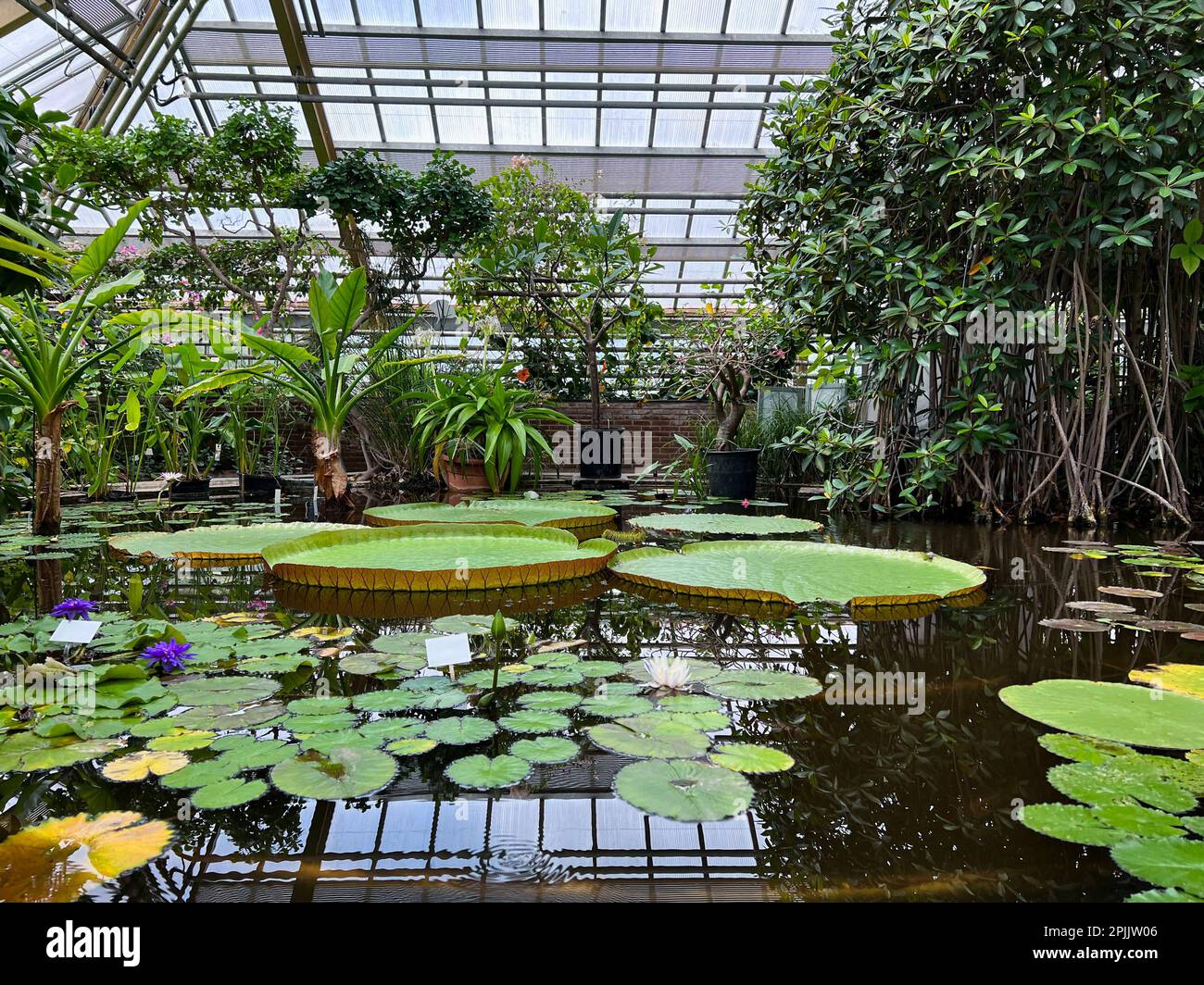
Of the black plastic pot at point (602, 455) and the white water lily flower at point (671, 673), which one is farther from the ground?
the black plastic pot at point (602, 455)

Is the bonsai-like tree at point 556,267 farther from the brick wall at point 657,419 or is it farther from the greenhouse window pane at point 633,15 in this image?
the greenhouse window pane at point 633,15

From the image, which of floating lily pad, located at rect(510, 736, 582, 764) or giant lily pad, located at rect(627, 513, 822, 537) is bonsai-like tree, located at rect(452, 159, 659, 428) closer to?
giant lily pad, located at rect(627, 513, 822, 537)

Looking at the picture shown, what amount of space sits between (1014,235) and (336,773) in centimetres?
334

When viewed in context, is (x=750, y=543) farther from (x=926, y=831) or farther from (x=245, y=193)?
(x=245, y=193)

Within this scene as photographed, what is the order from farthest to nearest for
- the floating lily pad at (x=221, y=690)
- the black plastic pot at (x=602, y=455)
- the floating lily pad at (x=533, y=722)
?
1. the black plastic pot at (x=602, y=455)
2. the floating lily pad at (x=221, y=690)
3. the floating lily pad at (x=533, y=722)

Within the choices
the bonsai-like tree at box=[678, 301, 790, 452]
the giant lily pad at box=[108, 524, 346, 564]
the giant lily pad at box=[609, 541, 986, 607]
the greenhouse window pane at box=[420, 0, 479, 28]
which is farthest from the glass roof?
the giant lily pad at box=[609, 541, 986, 607]

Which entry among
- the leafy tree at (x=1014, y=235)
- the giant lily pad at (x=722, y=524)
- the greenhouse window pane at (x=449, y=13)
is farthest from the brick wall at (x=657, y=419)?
the greenhouse window pane at (x=449, y=13)

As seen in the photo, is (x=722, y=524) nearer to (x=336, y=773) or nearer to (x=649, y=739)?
(x=649, y=739)

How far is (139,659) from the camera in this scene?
1.34 metres

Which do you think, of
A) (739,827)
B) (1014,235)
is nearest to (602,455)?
(1014,235)

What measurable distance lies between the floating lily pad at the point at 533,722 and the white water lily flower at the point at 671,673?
0.63 ft

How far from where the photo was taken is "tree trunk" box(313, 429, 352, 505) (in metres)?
3.77

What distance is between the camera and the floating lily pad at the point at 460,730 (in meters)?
1.01

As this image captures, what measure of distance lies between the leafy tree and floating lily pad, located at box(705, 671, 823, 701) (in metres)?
2.40
